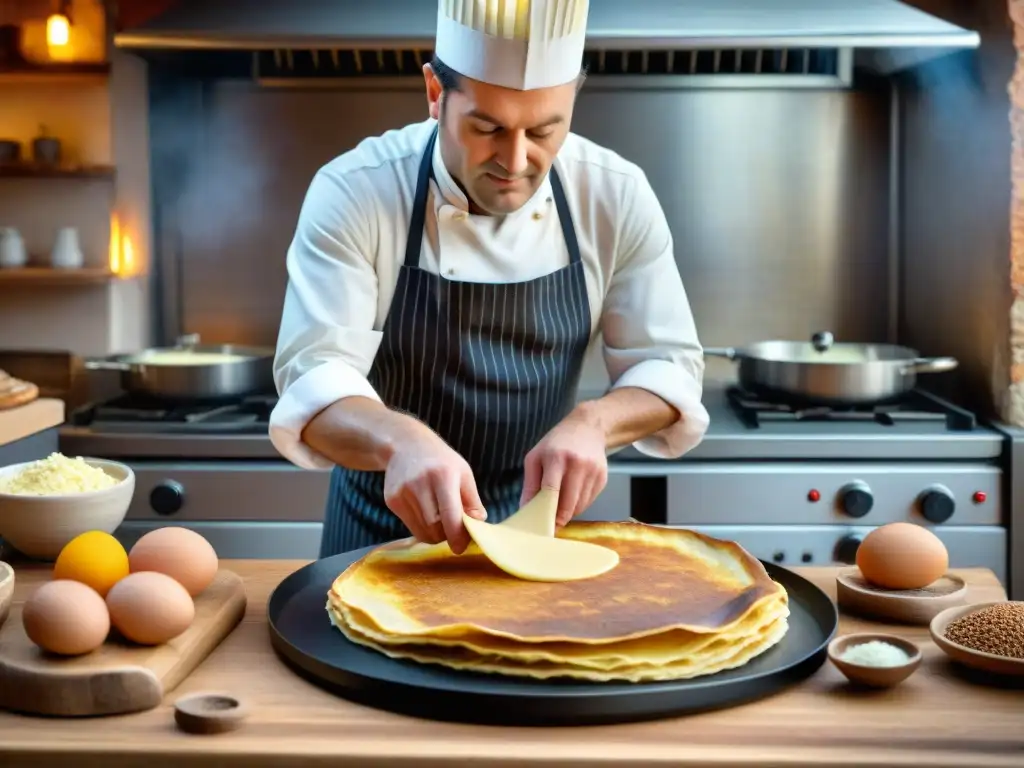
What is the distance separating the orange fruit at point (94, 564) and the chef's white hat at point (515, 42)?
772mm

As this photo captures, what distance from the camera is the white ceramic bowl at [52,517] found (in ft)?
5.37

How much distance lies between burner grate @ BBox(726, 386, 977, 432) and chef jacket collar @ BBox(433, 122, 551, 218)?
3.44ft

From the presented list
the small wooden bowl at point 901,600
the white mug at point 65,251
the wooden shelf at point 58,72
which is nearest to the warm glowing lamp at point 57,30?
the wooden shelf at point 58,72

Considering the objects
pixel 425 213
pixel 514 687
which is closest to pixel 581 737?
pixel 514 687

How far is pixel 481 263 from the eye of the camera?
2006 mm

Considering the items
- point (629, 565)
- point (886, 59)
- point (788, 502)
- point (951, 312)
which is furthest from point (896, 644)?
point (886, 59)

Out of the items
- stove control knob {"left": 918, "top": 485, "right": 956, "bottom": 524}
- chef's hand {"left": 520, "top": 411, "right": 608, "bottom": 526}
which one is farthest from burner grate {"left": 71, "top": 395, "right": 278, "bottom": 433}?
stove control knob {"left": 918, "top": 485, "right": 956, "bottom": 524}

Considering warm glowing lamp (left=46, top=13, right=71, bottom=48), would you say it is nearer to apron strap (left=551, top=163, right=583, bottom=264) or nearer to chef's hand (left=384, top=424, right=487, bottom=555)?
apron strap (left=551, top=163, right=583, bottom=264)

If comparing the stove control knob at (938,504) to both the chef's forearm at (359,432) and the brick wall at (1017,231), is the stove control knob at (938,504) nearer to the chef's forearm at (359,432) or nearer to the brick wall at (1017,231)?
the brick wall at (1017,231)

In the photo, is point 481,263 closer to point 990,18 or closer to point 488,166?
Result: point 488,166

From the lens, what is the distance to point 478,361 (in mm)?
2020

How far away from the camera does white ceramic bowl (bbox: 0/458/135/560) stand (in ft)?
5.37

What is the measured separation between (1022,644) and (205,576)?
89 centimetres

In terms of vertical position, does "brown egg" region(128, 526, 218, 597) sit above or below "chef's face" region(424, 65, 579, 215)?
below
